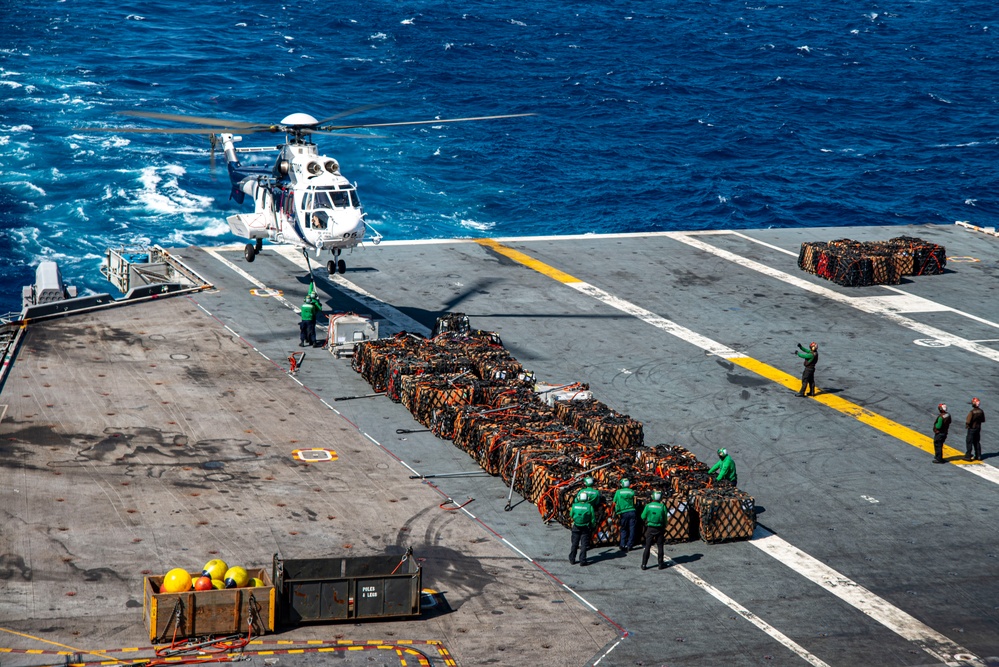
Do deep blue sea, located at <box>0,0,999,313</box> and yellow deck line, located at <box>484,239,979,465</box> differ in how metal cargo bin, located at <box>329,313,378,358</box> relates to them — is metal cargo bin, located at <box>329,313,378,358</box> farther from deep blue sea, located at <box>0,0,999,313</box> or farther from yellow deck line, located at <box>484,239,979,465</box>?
deep blue sea, located at <box>0,0,999,313</box>

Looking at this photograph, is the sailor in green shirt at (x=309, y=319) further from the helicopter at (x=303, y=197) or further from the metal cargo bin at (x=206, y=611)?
the metal cargo bin at (x=206, y=611)

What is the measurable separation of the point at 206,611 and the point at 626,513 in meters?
9.92

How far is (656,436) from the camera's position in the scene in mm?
34438

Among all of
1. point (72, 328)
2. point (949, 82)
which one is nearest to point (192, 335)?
point (72, 328)

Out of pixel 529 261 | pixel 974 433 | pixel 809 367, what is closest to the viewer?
pixel 974 433

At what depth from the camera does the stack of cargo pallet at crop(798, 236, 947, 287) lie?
Result: 49.3 m

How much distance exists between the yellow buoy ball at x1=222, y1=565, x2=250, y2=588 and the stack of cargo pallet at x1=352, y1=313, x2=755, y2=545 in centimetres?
852

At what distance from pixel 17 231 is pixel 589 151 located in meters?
42.9

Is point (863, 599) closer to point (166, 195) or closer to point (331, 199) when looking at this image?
point (331, 199)

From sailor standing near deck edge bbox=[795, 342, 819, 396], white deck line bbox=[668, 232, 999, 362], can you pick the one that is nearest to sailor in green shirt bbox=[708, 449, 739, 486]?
sailor standing near deck edge bbox=[795, 342, 819, 396]

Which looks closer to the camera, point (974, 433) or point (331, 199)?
point (974, 433)

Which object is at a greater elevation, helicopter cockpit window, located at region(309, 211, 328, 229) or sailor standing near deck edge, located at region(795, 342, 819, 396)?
helicopter cockpit window, located at region(309, 211, 328, 229)

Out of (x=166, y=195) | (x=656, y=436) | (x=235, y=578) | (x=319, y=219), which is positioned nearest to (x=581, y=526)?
(x=235, y=578)

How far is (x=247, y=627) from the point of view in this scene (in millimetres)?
22594
